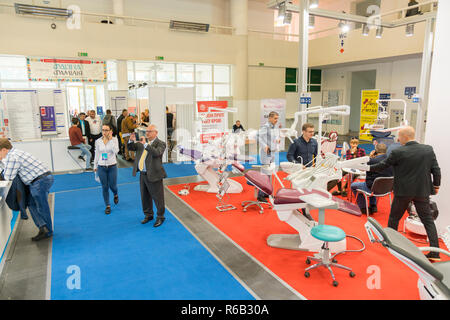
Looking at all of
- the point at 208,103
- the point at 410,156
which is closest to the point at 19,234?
the point at 410,156

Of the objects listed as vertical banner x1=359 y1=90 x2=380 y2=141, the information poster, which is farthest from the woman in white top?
vertical banner x1=359 y1=90 x2=380 y2=141

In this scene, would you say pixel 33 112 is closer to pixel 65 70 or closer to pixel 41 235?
pixel 65 70

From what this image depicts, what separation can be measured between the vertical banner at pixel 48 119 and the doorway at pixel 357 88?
13.2 m

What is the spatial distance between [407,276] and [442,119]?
206 centimetres

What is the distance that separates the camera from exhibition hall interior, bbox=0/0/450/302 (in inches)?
127

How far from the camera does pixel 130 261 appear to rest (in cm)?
364

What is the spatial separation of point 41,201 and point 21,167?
51 cm

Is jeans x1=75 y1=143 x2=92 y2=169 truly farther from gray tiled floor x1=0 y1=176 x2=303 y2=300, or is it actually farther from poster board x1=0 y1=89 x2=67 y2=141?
gray tiled floor x1=0 y1=176 x2=303 y2=300

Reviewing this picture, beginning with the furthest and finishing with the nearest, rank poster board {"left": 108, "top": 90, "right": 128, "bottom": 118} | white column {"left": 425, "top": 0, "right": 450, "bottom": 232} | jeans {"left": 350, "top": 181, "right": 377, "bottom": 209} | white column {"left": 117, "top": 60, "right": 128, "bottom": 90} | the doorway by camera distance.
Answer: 1. the doorway
2. white column {"left": 117, "top": 60, "right": 128, "bottom": 90}
3. poster board {"left": 108, "top": 90, "right": 128, "bottom": 118}
4. jeans {"left": 350, "top": 181, "right": 377, "bottom": 209}
5. white column {"left": 425, "top": 0, "right": 450, "bottom": 232}

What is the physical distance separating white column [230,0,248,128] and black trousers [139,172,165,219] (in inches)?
343

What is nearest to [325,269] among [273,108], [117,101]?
[273,108]

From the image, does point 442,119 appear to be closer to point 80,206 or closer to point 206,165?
point 206,165

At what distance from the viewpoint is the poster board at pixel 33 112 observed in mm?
7413

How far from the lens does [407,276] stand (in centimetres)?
323
